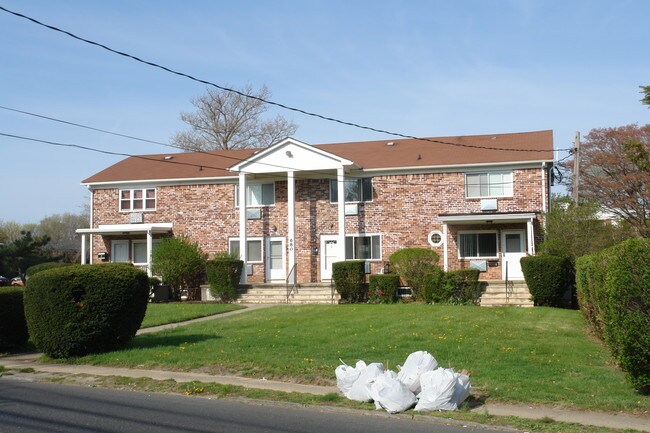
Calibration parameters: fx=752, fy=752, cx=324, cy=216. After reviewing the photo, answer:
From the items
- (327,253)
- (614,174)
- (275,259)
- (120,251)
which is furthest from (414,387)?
(614,174)

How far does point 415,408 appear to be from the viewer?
10.4 metres

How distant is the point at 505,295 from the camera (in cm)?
2667

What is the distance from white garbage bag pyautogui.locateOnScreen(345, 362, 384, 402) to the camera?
1085 cm

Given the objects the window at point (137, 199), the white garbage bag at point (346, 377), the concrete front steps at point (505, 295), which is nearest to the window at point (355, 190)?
the concrete front steps at point (505, 295)

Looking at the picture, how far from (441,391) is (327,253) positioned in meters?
21.7

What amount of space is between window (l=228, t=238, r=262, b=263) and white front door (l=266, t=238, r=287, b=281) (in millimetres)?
380

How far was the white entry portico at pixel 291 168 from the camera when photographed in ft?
100

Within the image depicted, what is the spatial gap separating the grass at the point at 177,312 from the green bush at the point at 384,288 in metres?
5.01

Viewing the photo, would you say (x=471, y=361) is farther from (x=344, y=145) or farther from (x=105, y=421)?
(x=344, y=145)

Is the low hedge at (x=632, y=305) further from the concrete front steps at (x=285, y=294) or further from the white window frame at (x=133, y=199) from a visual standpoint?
the white window frame at (x=133, y=199)

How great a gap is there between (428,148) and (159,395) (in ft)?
76.4

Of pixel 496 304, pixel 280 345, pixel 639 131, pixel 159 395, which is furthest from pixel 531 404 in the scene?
pixel 639 131

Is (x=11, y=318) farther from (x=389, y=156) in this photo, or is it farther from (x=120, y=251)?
(x=389, y=156)

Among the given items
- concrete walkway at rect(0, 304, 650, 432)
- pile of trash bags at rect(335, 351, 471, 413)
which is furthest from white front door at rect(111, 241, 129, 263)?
pile of trash bags at rect(335, 351, 471, 413)
